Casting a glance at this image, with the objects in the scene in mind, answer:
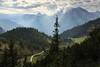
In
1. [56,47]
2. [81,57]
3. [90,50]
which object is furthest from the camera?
[56,47]

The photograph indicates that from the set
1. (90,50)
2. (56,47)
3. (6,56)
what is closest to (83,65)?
(90,50)

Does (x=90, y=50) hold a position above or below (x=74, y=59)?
above

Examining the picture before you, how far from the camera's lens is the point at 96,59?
35.5 m

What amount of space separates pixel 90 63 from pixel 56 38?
19974mm

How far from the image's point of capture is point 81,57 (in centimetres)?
4044

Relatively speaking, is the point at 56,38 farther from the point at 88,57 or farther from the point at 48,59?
the point at 88,57

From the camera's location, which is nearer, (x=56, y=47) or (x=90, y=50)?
(x=90, y=50)

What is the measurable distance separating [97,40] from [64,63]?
9777mm

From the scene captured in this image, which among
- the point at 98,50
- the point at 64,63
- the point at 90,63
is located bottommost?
the point at 64,63

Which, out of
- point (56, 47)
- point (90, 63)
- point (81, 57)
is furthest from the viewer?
point (56, 47)

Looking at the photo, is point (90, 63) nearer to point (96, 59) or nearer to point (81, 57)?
point (96, 59)

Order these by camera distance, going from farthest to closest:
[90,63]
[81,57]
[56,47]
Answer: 1. [56,47]
2. [81,57]
3. [90,63]

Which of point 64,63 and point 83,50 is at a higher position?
point 83,50

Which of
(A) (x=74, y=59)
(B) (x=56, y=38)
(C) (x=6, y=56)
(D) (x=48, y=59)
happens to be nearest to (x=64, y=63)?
(A) (x=74, y=59)
